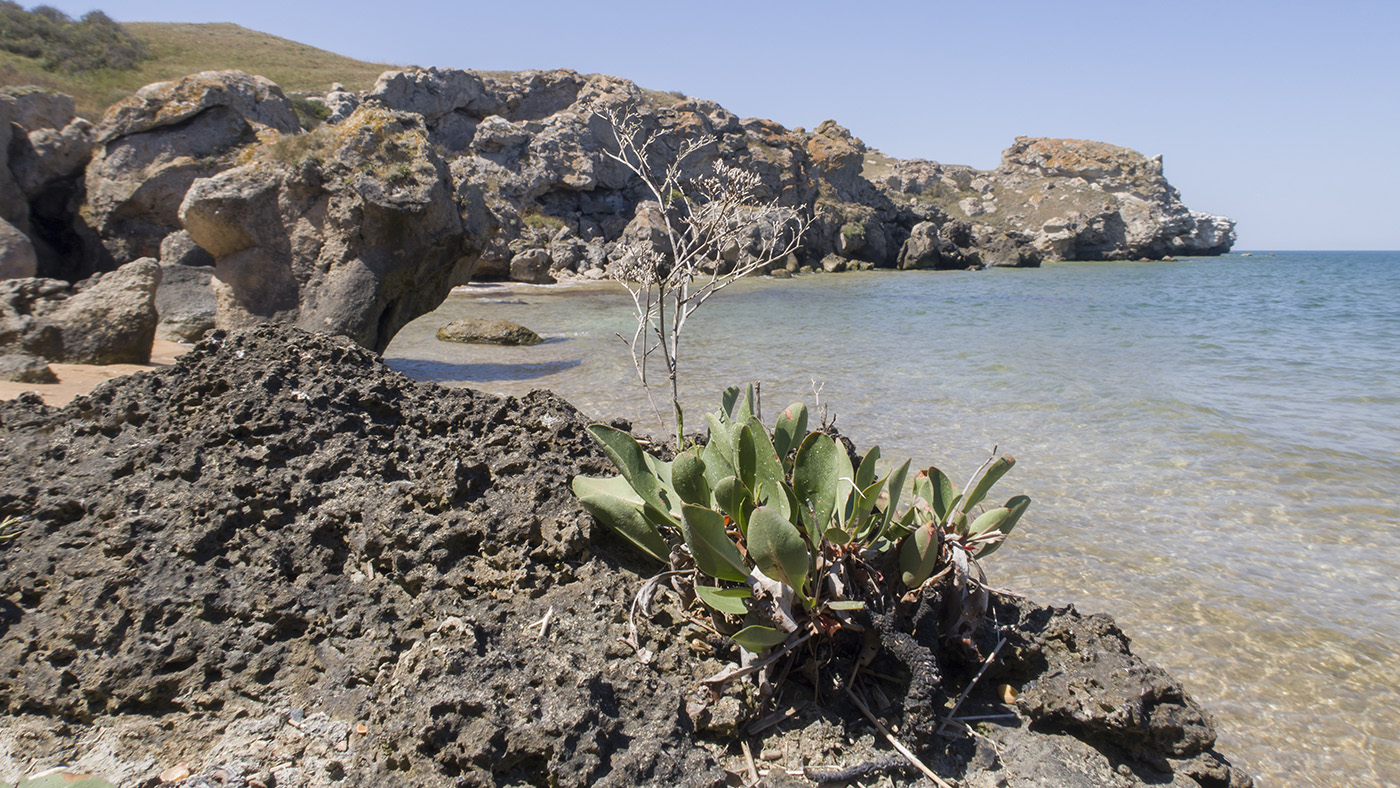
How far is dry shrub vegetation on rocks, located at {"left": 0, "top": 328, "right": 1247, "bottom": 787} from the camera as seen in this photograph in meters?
1.83

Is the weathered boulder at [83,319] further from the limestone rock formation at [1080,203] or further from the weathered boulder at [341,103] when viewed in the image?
the limestone rock formation at [1080,203]

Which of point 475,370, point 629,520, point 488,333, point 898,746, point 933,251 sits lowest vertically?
point 475,370

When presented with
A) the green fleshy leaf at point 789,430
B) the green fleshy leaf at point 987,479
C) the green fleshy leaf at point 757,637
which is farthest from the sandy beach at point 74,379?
the green fleshy leaf at point 987,479

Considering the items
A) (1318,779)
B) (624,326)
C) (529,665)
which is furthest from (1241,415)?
Result: (624,326)

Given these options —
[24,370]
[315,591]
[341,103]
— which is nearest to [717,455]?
[315,591]

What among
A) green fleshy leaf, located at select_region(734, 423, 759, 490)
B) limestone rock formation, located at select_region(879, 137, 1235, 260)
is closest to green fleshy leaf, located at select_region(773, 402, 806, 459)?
green fleshy leaf, located at select_region(734, 423, 759, 490)

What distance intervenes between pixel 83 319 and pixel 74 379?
1.25m

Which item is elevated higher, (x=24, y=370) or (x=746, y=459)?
(x=746, y=459)

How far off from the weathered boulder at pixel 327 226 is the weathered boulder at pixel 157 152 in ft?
Answer: 16.1

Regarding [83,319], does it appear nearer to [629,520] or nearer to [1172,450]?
[629,520]

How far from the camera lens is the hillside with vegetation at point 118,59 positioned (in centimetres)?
3644

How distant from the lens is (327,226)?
31.9 feet

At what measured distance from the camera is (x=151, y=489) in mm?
2480

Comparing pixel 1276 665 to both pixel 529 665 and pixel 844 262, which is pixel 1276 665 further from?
pixel 844 262
